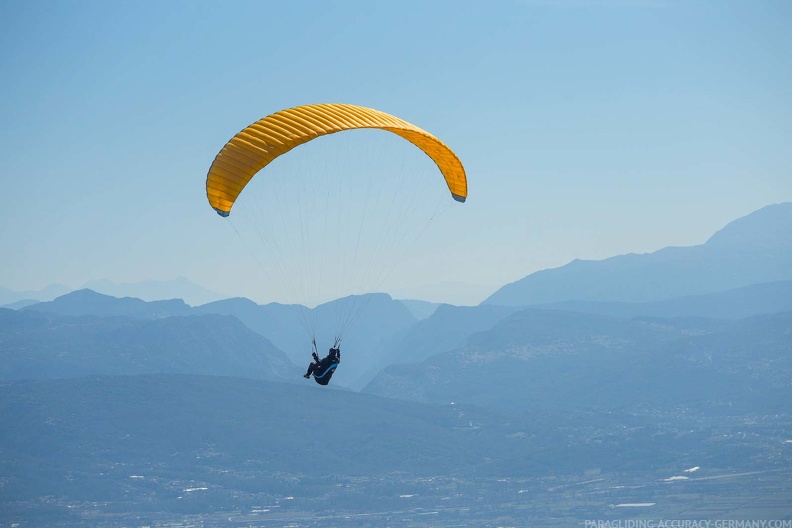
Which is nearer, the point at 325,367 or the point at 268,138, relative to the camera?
the point at 268,138

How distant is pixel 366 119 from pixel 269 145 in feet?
15.7

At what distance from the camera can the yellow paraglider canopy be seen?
46562 millimetres

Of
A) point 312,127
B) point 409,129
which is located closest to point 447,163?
point 409,129

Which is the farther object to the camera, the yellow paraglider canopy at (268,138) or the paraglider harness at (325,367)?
the paraglider harness at (325,367)

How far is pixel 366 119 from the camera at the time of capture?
4825 cm

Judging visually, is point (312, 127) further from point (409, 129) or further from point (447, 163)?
point (447, 163)

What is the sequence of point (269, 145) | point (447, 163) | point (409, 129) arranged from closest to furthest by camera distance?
point (269, 145), point (409, 129), point (447, 163)

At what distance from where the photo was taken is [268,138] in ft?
154

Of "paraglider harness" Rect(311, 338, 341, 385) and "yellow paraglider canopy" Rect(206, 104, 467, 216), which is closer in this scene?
"yellow paraglider canopy" Rect(206, 104, 467, 216)

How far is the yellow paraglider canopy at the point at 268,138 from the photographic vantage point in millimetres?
46562

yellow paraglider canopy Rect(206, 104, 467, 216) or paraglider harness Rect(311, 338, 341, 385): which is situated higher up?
yellow paraglider canopy Rect(206, 104, 467, 216)

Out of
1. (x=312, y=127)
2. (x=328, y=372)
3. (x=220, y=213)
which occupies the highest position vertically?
(x=312, y=127)

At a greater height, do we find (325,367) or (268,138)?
(268,138)

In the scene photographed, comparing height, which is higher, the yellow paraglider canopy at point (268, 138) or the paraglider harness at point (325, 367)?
the yellow paraglider canopy at point (268, 138)
